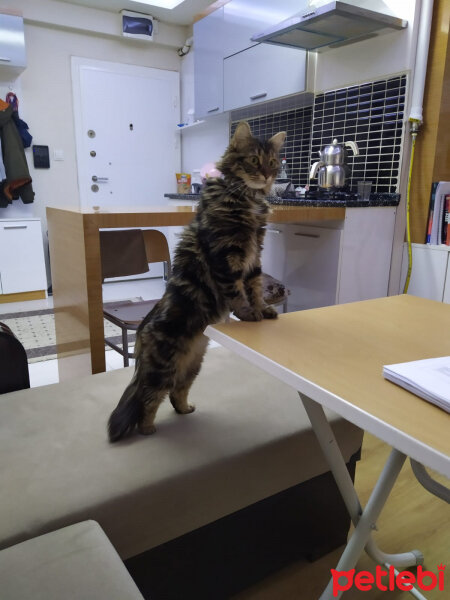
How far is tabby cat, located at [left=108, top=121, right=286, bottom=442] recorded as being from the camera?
3.27ft

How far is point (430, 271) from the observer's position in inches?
96.1

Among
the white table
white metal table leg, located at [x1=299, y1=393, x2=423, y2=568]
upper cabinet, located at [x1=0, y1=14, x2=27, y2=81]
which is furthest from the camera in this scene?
upper cabinet, located at [x1=0, y1=14, x2=27, y2=81]

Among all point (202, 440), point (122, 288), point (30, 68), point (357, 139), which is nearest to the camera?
point (202, 440)

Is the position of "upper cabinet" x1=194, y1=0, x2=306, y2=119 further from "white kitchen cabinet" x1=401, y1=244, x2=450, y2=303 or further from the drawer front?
"white kitchen cabinet" x1=401, y1=244, x2=450, y2=303

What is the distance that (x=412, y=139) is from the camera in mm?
2430

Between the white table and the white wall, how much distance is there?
3549mm

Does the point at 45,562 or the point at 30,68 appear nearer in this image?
the point at 45,562

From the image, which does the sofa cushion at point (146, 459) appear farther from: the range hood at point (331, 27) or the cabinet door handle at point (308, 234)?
the range hood at point (331, 27)

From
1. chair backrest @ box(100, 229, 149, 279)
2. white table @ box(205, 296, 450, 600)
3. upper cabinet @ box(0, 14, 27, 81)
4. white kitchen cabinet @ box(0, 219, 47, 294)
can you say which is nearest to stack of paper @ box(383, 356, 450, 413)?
white table @ box(205, 296, 450, 600)

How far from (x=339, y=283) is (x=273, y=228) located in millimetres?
615

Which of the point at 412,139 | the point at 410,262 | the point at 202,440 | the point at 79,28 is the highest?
the point at 79,28

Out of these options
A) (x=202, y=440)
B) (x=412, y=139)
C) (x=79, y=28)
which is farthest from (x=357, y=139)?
(x=79, y=28)

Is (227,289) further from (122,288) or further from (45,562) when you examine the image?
(122,288)

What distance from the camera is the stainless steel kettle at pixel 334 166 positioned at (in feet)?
8.29
